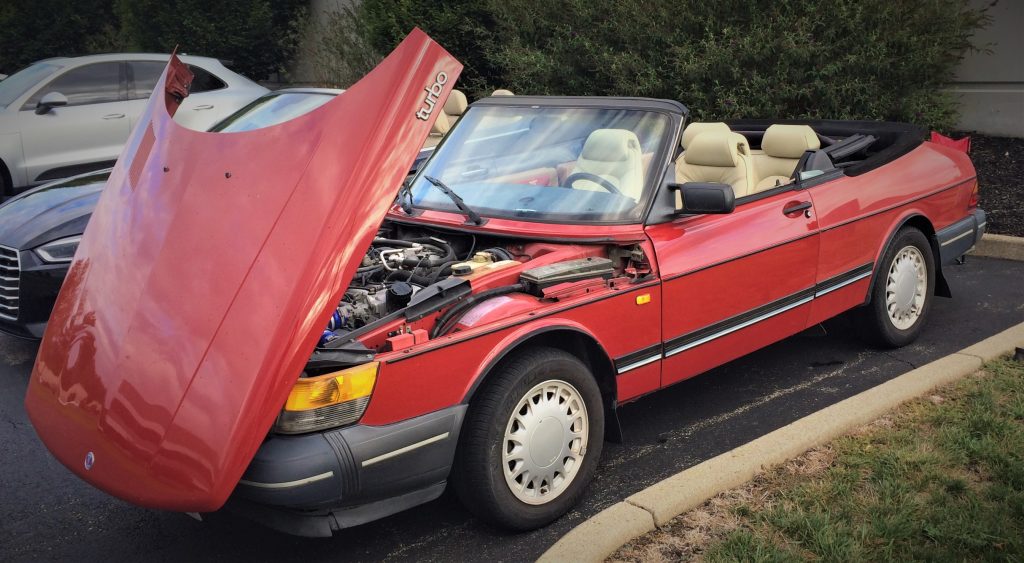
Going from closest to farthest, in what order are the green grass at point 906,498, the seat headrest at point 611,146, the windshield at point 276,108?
the green grass at point 906,498, the seat headrest at point 611,146, the windshield at point 276,108

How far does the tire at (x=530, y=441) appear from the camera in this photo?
11.4ft

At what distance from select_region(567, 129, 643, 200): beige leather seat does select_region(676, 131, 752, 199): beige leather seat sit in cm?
84

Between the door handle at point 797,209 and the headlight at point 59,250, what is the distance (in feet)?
13.5

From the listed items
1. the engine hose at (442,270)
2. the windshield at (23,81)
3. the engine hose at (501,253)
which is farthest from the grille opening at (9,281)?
the windshield at (23,81)

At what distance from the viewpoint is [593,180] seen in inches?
178

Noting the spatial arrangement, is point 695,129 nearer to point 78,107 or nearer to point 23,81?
point 78,107

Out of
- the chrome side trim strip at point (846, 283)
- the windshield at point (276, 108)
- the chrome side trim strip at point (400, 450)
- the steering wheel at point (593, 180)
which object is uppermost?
the steering wheel at point (593, 180)

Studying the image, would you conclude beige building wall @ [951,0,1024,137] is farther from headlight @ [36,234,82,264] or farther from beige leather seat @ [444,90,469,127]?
headlight @ [36,234,82,264]

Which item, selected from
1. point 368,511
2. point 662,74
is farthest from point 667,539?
point 662,74

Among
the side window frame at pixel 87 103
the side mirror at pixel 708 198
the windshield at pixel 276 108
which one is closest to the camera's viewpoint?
the side mirror at pixel 708 198

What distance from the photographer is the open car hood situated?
302 centimetres

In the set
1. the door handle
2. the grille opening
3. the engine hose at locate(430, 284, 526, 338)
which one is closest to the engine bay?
the engine hose at locate(430, 284, 526, 338)

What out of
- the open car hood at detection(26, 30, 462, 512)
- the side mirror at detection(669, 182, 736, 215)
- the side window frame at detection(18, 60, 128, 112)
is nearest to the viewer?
the open car hood at detection(26, 30, 462, 512)

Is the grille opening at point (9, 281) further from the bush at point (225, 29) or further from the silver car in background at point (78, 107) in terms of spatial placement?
the bush at point (225, 29)
